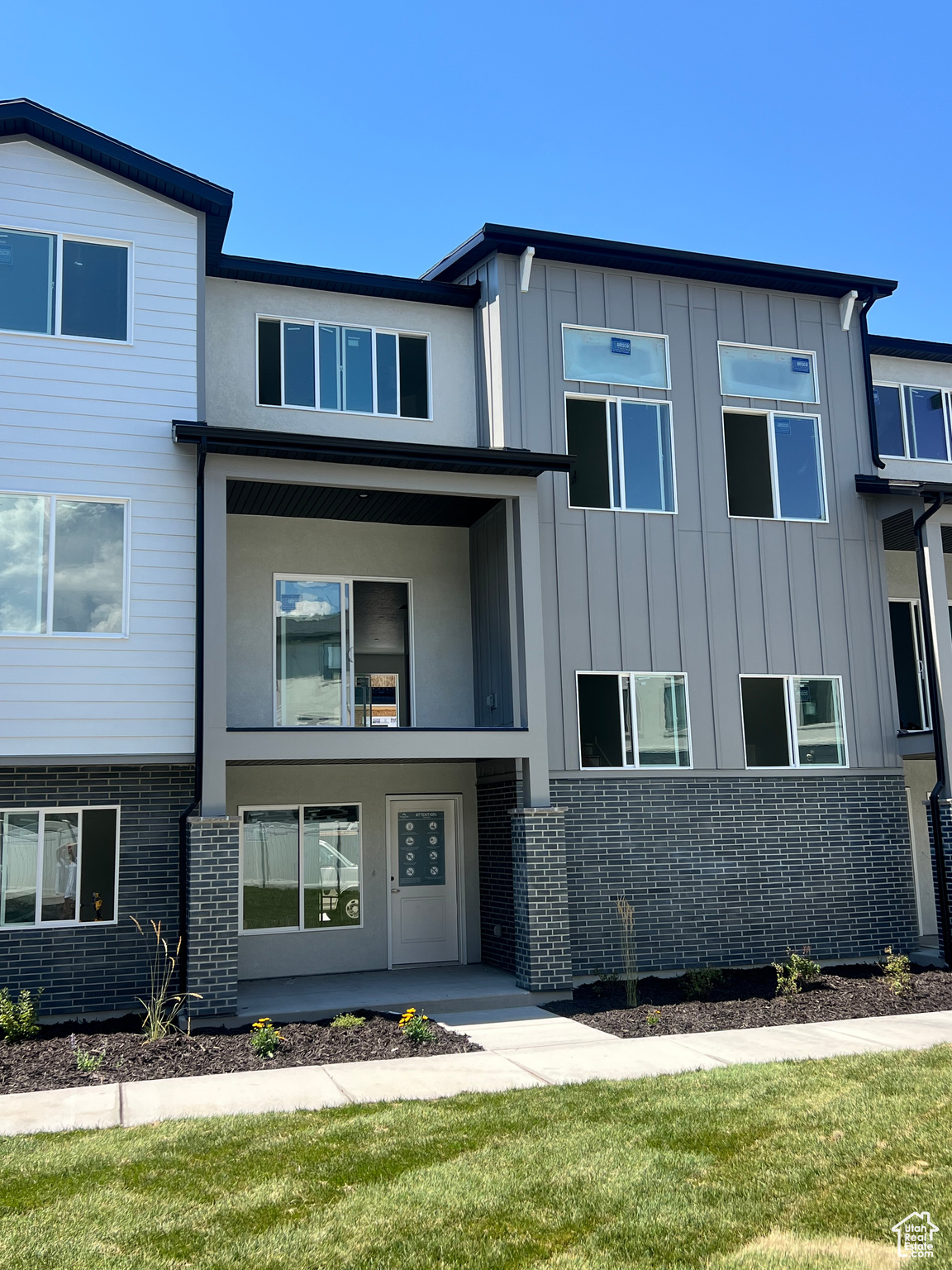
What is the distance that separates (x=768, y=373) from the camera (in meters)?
16.0

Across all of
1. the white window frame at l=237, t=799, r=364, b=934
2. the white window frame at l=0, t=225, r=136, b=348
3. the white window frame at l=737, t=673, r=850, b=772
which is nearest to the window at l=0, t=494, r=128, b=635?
the white window frame at l=0, t=225, r=136, b=348

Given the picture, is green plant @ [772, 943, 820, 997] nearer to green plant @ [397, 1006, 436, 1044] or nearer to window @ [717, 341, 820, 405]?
green plant @ [397, 1006, 436, 1044]

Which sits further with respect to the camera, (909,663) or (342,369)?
(909,663)

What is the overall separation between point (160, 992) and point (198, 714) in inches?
121

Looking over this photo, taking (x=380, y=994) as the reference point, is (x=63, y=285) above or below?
above

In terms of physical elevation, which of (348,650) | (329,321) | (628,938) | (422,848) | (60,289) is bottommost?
(628,938)

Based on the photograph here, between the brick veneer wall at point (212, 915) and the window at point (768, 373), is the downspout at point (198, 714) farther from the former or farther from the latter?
the window at point (768, 373)

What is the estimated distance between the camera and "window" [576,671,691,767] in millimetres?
14211

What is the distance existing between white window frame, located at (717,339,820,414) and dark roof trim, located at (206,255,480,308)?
365 centimetres

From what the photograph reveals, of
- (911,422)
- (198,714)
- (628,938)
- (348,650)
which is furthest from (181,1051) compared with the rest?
(911,422)

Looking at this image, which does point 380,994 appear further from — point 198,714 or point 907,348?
point 907,348

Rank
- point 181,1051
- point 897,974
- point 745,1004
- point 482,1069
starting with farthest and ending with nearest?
point 897,974
point 745,1004
point 181,1051
point 482,1069

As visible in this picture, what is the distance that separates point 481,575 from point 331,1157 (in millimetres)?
9396

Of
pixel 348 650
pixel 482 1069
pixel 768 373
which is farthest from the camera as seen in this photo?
pixel 768 373
